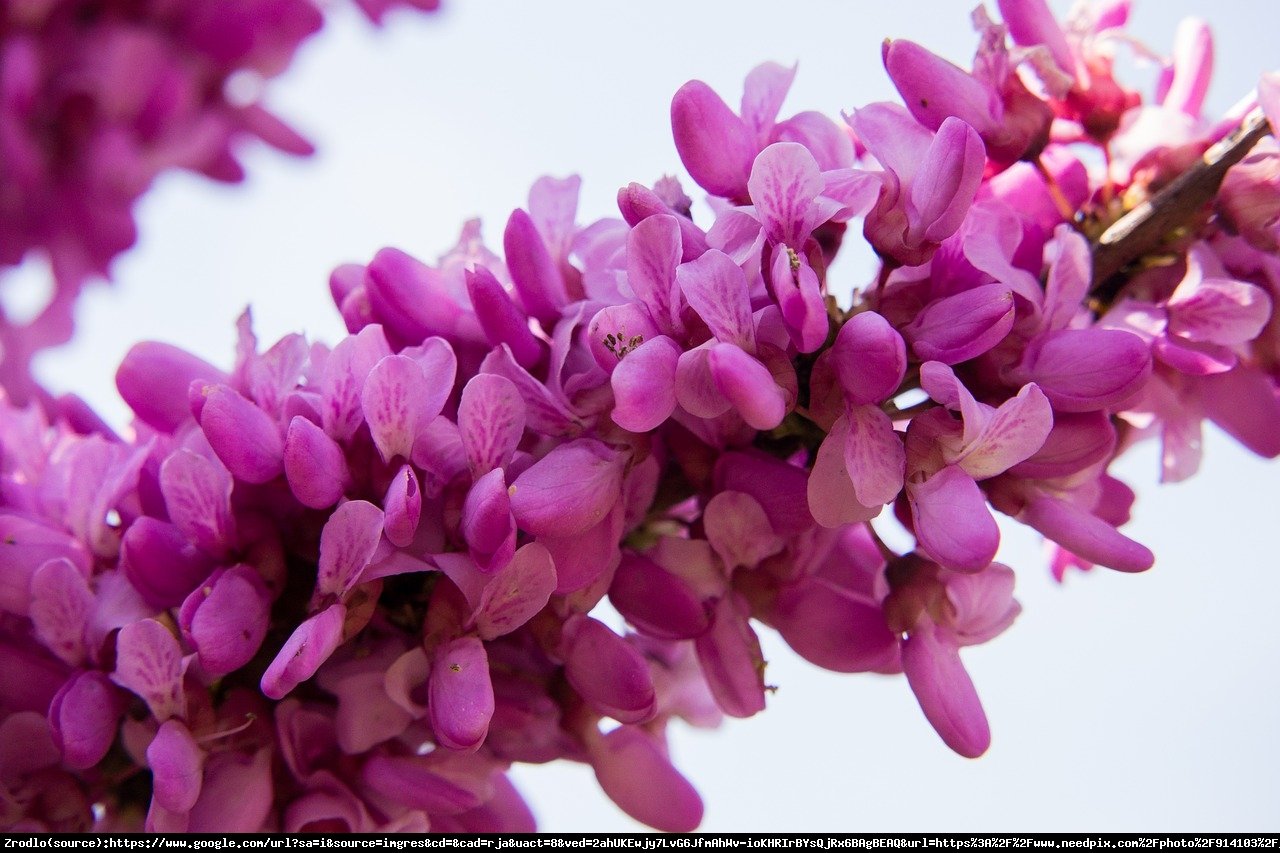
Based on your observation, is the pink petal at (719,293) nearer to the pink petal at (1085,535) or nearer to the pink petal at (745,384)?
the pink petal at (745,384)

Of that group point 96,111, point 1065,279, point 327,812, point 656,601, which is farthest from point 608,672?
point 96,111

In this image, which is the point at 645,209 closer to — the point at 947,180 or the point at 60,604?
the point at 947,180

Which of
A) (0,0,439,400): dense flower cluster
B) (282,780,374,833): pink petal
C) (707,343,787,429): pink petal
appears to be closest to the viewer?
(707,343,787,429): pink petal

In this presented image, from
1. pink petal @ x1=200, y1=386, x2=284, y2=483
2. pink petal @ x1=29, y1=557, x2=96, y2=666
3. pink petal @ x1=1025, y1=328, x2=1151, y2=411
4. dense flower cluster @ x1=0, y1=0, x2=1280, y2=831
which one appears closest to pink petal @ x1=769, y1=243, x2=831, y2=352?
dense flower cluster @ x1=0, y1=0, x2=1280, y2=831

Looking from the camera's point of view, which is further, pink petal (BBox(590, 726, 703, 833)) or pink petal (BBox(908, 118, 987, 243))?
pink petal (BBox(590, 726, 703, 833))

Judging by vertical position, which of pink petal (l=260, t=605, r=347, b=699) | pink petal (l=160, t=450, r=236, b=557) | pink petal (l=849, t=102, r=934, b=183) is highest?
pink petal (l=849, t=102, r=934, b=183)

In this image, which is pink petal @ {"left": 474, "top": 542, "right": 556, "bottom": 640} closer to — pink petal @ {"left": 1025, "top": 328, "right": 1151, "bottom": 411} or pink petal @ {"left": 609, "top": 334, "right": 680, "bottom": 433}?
pink petal @ {"left": 609, "top": 334, "right": 680, "bottom": 433}

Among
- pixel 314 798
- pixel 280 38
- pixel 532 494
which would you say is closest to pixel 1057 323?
pixel 532 494
